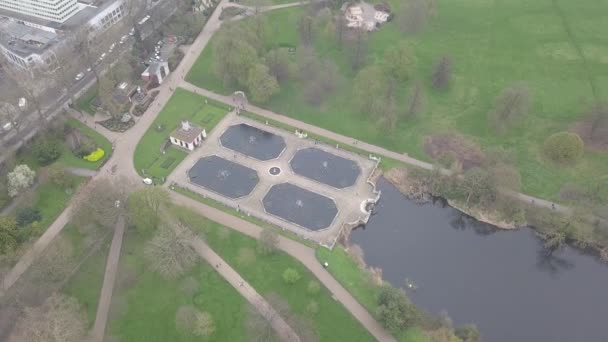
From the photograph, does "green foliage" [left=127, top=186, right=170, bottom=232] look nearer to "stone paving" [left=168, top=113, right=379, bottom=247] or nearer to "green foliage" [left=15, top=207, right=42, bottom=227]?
"stone paving" [left=168, top=113, right=379, bottom=247]

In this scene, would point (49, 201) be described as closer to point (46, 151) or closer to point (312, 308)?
point (46, 151)

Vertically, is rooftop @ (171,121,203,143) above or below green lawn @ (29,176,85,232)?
above

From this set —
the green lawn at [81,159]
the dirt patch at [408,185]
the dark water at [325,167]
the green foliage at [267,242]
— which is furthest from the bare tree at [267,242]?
the green lawn at [81,159]

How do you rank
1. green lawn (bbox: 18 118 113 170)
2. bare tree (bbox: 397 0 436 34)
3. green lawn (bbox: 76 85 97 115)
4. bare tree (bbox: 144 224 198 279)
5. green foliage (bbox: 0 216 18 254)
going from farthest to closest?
bare tree (bbox: 397 0 436 34) → green lawn (bbox: 76 85 97 115) → green lawn (bbox: 18 118 113 170) → green foliage (bbox: 0 216 18 254) → bare tree (bbox: 144 224 198 279)

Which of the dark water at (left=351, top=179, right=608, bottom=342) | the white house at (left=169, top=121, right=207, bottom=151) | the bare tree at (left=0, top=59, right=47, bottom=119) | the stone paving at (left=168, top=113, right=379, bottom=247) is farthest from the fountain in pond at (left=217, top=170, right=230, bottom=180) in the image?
the bare tree at (left=0, top=59, right=47, bottom=119)

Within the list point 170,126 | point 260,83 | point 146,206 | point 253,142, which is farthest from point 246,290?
point 260,83

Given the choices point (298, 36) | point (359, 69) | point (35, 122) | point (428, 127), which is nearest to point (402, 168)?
point (428, 127)
